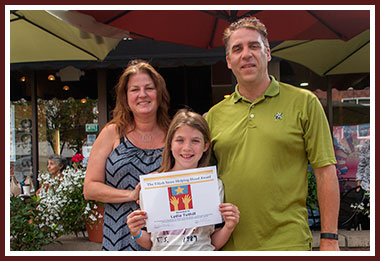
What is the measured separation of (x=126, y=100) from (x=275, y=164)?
3.48 feet

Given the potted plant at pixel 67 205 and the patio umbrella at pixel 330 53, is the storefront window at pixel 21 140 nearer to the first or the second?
the potted plant at pixel 67 205

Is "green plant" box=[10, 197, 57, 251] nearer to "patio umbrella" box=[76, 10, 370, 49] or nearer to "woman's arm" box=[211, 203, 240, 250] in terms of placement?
"patio umbrella" box=[76, 10, 370, 49]

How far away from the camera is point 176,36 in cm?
423

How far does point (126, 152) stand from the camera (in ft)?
7.43

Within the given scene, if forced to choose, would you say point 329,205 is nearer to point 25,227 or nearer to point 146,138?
point 146,138

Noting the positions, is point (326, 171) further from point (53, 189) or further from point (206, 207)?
point (53, 189)

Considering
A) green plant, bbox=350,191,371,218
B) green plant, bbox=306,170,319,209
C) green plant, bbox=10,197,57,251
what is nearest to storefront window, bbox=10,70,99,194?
green plant, bbox=10,197,57,251

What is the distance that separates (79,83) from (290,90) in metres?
6.13

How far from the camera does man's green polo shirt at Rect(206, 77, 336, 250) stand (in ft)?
6.22

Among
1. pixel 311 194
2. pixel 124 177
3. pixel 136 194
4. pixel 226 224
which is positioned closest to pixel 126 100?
pixel 124 177

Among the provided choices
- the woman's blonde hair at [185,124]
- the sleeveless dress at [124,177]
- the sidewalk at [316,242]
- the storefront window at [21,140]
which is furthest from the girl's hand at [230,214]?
the storefront window at [21,140]

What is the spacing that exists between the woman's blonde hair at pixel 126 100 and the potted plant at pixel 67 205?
2149 mm

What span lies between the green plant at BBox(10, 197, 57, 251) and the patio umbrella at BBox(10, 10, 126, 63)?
178cm

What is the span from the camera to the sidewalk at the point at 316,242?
4715 mm
